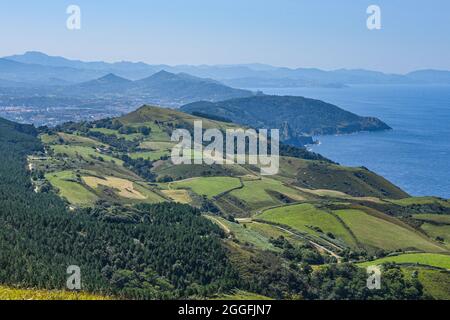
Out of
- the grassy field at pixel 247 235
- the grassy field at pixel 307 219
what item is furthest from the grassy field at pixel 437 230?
the grassy field at pixel 247 235

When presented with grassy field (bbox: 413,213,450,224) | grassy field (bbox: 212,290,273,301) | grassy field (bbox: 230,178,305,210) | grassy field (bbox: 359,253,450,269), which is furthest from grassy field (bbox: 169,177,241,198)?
grassy field (bbox: 212,290,273,301)

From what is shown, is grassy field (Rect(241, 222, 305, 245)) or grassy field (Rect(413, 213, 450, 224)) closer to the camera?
grassy field (Rect(241, 222, 305, 245))

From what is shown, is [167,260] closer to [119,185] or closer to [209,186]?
[119,185]

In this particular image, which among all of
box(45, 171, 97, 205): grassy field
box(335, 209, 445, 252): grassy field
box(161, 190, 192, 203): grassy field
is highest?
box(45, 171, 97, 205): grassy field

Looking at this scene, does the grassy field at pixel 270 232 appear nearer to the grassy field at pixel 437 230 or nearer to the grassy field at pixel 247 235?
the grassy field at pixel 247 235

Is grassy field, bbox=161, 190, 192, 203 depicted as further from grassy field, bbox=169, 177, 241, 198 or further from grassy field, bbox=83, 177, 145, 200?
grassy field, bbox=83, 177, 145, 200
